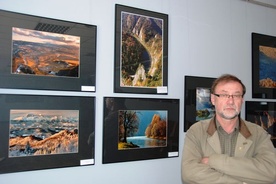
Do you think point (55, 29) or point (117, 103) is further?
point (117, 103)

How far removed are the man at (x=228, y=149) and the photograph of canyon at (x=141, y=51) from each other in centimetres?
76

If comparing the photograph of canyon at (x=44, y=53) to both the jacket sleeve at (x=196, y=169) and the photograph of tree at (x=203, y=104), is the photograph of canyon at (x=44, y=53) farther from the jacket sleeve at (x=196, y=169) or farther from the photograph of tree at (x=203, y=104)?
the photograph of tree at (x=203, y=104)

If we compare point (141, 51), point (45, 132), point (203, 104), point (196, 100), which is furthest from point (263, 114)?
point (45, 132)

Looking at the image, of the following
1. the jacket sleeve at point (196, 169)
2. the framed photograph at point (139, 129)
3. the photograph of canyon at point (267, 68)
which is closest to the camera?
the jacket sleeve at point (196, 169)

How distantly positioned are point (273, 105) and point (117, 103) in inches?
85.0

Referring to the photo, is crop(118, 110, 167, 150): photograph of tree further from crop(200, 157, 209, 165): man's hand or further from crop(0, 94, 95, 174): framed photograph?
crop(200, 157, 209, 165): man's hand

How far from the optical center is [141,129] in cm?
260

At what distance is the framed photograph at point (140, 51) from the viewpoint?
8.24ft

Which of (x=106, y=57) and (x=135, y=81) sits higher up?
(x=106, y=57)

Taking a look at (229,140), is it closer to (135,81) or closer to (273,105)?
(135,81)

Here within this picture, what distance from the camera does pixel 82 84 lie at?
2.34 m

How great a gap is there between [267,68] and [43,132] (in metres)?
2.81

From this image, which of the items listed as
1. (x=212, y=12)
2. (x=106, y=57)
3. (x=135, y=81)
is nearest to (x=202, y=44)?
(x=212, y=12)

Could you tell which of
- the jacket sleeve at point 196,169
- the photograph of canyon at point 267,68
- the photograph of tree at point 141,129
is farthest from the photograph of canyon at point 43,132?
the photograph of canyon at point 267,68
